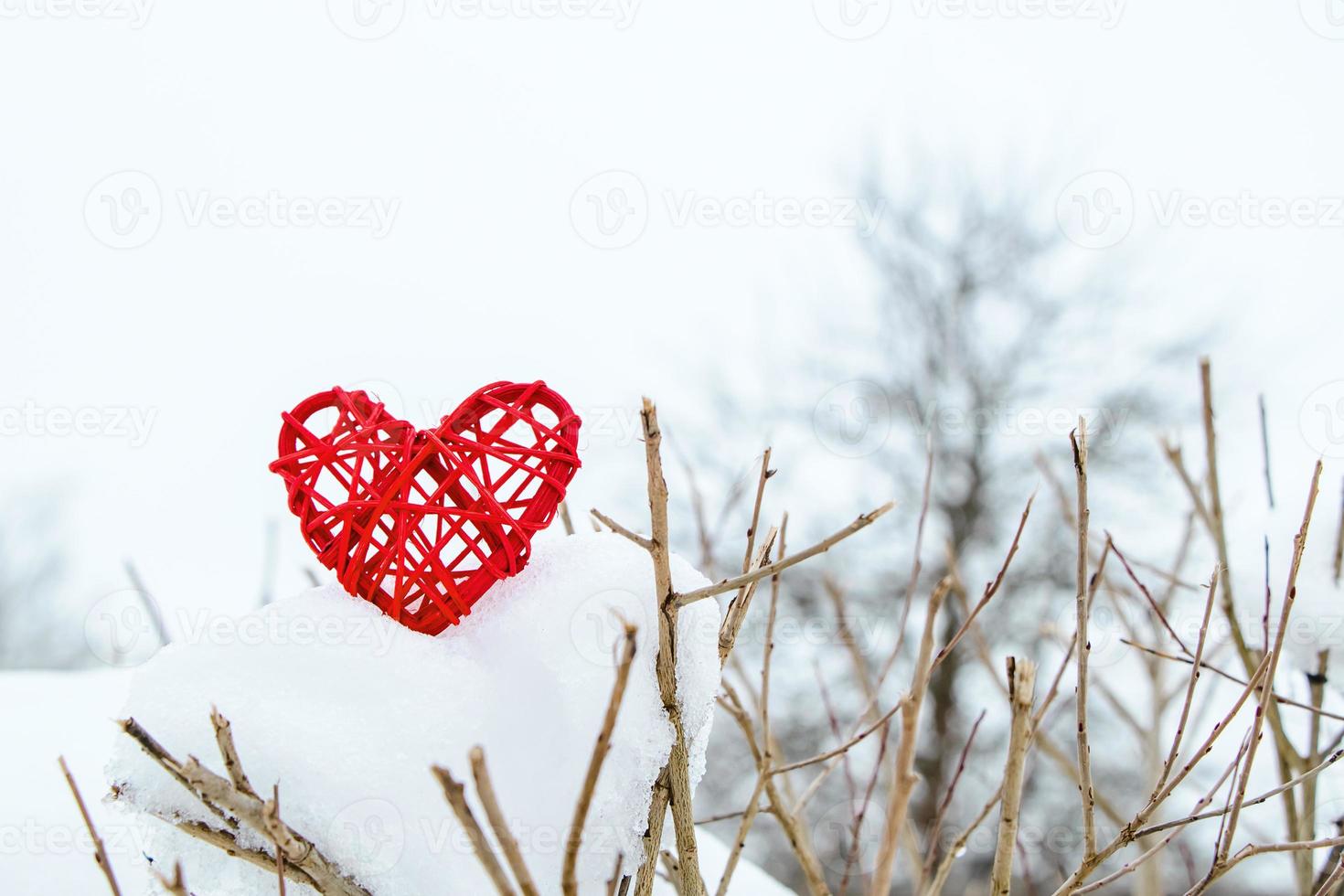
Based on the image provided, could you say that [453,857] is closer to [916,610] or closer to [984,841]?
[984,841]

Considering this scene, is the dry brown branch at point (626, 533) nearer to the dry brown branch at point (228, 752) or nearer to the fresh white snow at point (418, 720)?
the fresh white snow at point (418, 720)

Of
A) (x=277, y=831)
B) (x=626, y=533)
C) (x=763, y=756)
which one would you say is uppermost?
(x=626, y=533)

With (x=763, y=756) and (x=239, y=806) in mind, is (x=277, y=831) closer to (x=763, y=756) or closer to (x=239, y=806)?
(x=239, y=806)

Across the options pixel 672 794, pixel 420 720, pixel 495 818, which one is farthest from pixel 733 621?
pixel 495 818

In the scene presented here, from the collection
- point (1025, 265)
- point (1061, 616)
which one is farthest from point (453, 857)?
point (1025, 265)

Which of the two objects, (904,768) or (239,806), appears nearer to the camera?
(904,768)

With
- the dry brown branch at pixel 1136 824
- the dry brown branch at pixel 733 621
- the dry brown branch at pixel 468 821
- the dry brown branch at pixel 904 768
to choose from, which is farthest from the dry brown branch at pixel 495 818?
the dry brown branch at pixel 1136 824
